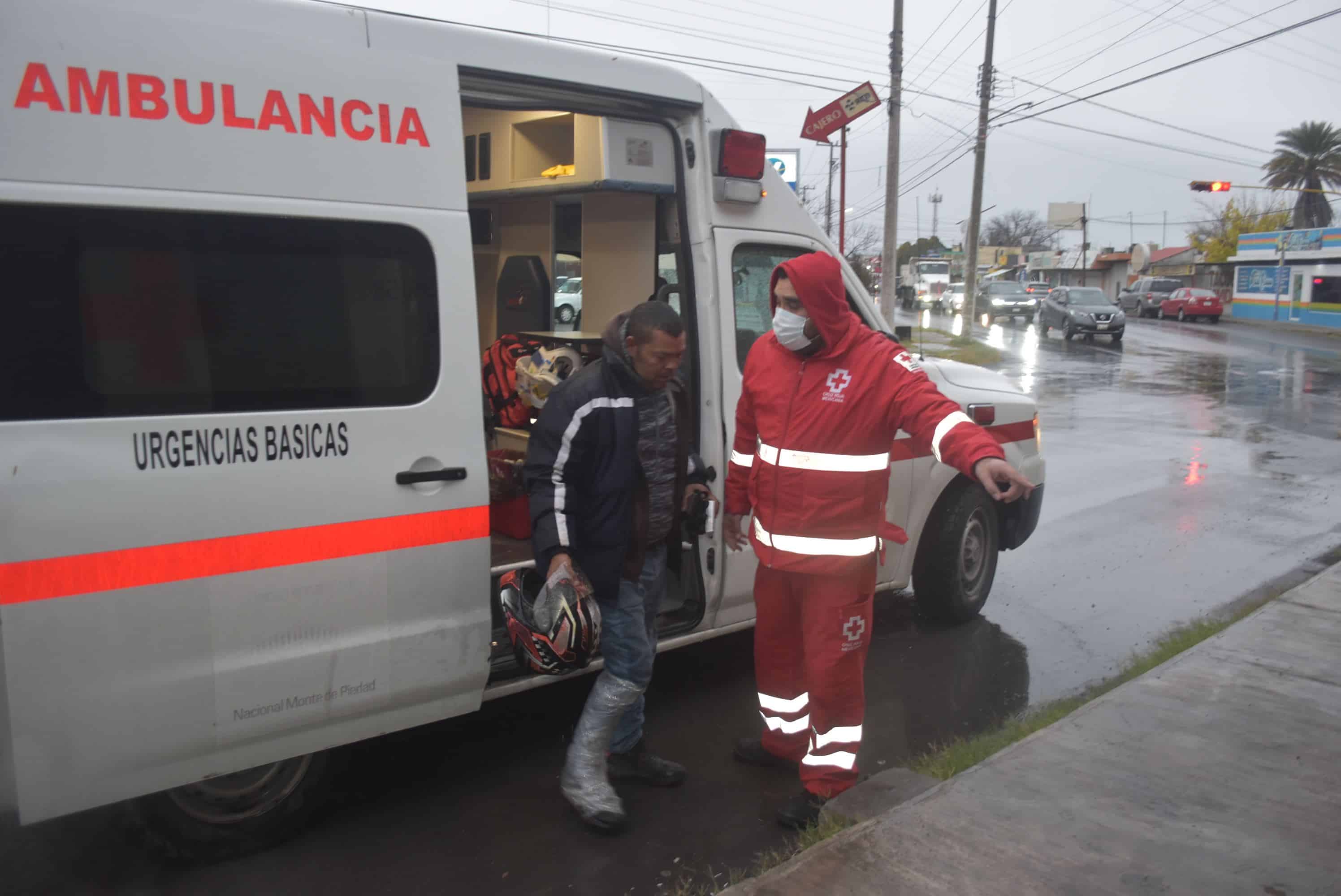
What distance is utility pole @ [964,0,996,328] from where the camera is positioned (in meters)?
30.1

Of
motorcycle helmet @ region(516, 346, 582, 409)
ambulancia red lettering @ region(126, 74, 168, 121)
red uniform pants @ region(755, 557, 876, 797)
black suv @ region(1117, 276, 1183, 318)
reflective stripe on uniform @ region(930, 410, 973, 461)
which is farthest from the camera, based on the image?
black suv @ region(1117, 276, 1183, 318)

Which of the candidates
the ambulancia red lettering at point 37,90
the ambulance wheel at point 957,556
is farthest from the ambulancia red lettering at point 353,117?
the ambulance wheel at point 957,556

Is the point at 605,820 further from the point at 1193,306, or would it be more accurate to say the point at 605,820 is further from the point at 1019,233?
the point at 1019,233

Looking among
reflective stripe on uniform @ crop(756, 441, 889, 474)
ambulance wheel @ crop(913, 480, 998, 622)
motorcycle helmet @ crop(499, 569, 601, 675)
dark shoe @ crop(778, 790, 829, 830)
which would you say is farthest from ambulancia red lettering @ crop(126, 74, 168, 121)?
ambulance wheel @ crop(913, 480, 998, 622)

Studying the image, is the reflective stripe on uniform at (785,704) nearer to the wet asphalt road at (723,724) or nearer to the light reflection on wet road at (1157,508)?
the wet asphalt road at (723,724)

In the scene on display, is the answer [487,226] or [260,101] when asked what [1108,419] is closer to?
[487,226]

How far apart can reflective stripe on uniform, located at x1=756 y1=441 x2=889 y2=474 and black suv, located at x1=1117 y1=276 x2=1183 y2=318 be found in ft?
153

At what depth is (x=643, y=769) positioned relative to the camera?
3922mm

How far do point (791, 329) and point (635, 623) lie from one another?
3.69ft

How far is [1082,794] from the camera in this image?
357cm

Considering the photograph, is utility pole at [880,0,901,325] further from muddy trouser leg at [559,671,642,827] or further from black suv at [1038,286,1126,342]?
muddy trouser leg at [559,671,642,827]

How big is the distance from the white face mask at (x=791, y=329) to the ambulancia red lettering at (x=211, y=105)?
1.27 meters

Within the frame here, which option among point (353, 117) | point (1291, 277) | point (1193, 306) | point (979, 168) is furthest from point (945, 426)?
point (1291, 277)

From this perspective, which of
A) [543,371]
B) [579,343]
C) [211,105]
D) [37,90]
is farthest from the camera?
[579,343]
